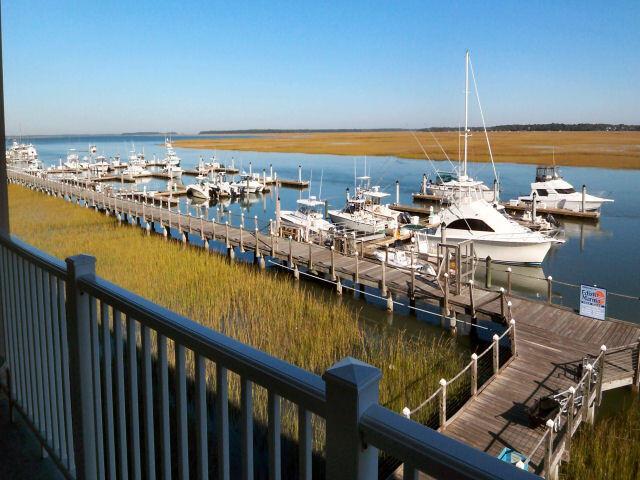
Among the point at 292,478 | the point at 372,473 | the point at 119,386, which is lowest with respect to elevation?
the point at 292,478

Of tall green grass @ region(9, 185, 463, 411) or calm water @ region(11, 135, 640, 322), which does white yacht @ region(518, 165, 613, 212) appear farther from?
tall green grass @ region(9, 185, 463, 411)

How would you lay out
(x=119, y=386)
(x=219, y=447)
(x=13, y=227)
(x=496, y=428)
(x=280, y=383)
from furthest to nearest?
1. (x=13, y=227)
2. (x=496, y=428)
3. (x=119, y=386)
4. (x=219, y=447)
5. (x=280, y=383)

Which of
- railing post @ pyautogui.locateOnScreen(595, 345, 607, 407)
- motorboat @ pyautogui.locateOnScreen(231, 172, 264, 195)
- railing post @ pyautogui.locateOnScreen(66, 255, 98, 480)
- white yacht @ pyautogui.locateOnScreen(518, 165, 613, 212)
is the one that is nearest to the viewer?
railing post @ pyautogui.locateOnScreen(66, 255, 98, 480)

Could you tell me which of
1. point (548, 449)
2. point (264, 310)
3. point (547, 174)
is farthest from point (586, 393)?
point (547, 174)

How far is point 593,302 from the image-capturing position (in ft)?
37.6

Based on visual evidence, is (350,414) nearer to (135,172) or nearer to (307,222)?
(307,222)

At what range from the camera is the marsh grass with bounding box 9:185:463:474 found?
9.12 m

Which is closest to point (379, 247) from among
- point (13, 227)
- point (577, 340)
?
point (577, 340)

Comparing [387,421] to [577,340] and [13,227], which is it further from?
[13,227]

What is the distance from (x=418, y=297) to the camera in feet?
47.1

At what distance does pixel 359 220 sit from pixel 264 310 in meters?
12.2

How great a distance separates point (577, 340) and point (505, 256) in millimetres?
9987

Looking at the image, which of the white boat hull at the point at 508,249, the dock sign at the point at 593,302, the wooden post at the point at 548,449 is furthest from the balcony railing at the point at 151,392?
the white boat hull at the point at 508,249

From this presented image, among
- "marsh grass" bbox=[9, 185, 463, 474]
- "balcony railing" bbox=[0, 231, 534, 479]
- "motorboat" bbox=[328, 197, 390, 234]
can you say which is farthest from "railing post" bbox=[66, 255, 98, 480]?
"motorboat" bbox=[328, 197, 390, 234]
